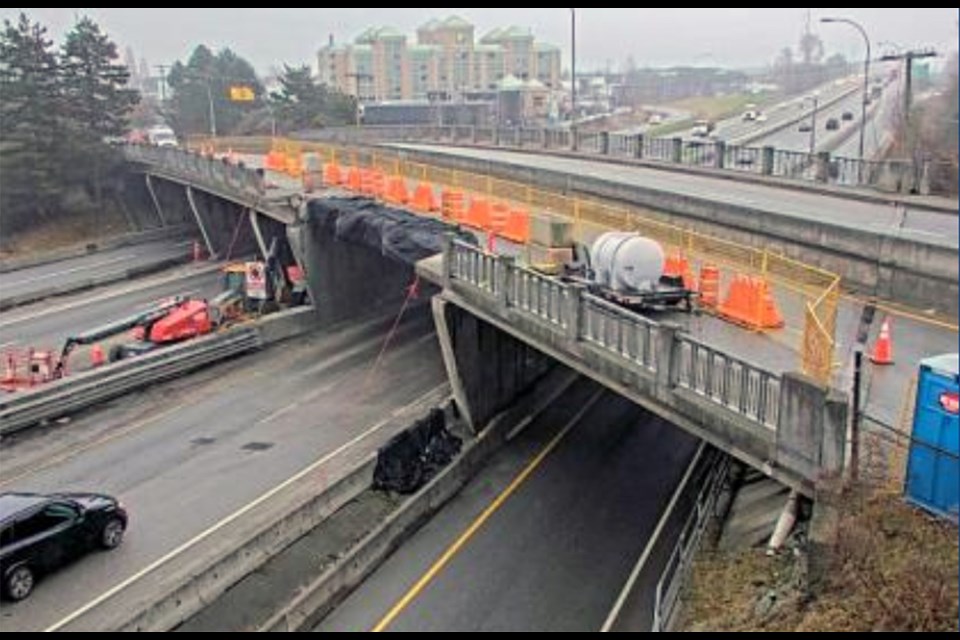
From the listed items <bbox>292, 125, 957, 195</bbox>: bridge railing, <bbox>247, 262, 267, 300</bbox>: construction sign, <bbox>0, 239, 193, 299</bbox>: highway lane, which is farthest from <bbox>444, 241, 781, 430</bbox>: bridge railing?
<bbox>0, 239, 193, 299</bbox>: highway lane

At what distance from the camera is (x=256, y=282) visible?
3425 cm

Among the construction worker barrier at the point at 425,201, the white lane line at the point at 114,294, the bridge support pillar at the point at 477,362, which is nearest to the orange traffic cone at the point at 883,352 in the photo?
the bridge support pillar at the point at 477,362

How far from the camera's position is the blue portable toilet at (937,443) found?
10.5 metres

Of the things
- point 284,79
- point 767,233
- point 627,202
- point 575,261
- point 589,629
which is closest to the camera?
point 589,629

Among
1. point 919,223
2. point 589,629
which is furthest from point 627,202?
point 589,629

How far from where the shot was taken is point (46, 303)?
40.6 meters

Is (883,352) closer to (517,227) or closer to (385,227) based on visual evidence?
(517,227)

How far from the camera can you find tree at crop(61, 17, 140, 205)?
5691cm

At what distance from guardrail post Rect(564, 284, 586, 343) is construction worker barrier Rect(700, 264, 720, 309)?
2.87 meters

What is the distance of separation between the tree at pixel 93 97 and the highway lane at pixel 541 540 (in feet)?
139

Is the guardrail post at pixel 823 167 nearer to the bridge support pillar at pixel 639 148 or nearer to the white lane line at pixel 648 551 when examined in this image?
the bridge support pillar at pixel 639 148

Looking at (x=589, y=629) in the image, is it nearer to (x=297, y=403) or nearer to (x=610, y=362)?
(x=610, y=362)

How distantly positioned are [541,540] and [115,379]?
15.3 m
